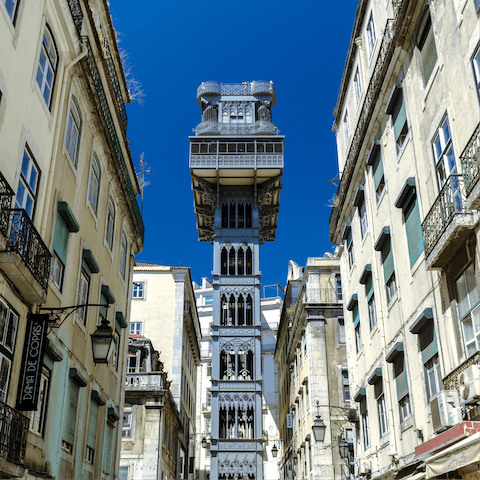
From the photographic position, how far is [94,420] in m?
17.0

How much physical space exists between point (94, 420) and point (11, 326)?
7.32 metres

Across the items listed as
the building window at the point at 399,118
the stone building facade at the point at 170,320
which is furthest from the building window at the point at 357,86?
the stone building facade at the point at 170,320

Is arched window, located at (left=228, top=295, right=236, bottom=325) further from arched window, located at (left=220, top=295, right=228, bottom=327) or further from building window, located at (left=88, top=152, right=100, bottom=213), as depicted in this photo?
building window, located at (left=88, top=152, right=100, bottom=213)

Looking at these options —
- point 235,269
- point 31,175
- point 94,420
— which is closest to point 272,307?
point 235,269

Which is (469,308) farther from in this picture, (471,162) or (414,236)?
(414,236)

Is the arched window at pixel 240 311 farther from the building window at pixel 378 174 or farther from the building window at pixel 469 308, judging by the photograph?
the building window at pixel 469 308

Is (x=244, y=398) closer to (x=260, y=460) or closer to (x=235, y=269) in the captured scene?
(x=260, y=460)

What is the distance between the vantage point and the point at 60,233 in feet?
45.9

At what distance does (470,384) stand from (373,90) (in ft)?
33.7

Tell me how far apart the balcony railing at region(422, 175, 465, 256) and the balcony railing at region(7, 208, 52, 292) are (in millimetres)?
7101

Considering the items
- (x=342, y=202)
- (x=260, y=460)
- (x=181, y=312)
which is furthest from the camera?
(x=181, y=312)

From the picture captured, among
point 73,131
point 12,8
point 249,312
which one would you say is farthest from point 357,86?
point 249,312

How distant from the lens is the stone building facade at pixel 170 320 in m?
41.3

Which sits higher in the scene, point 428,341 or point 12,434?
point 428,341
